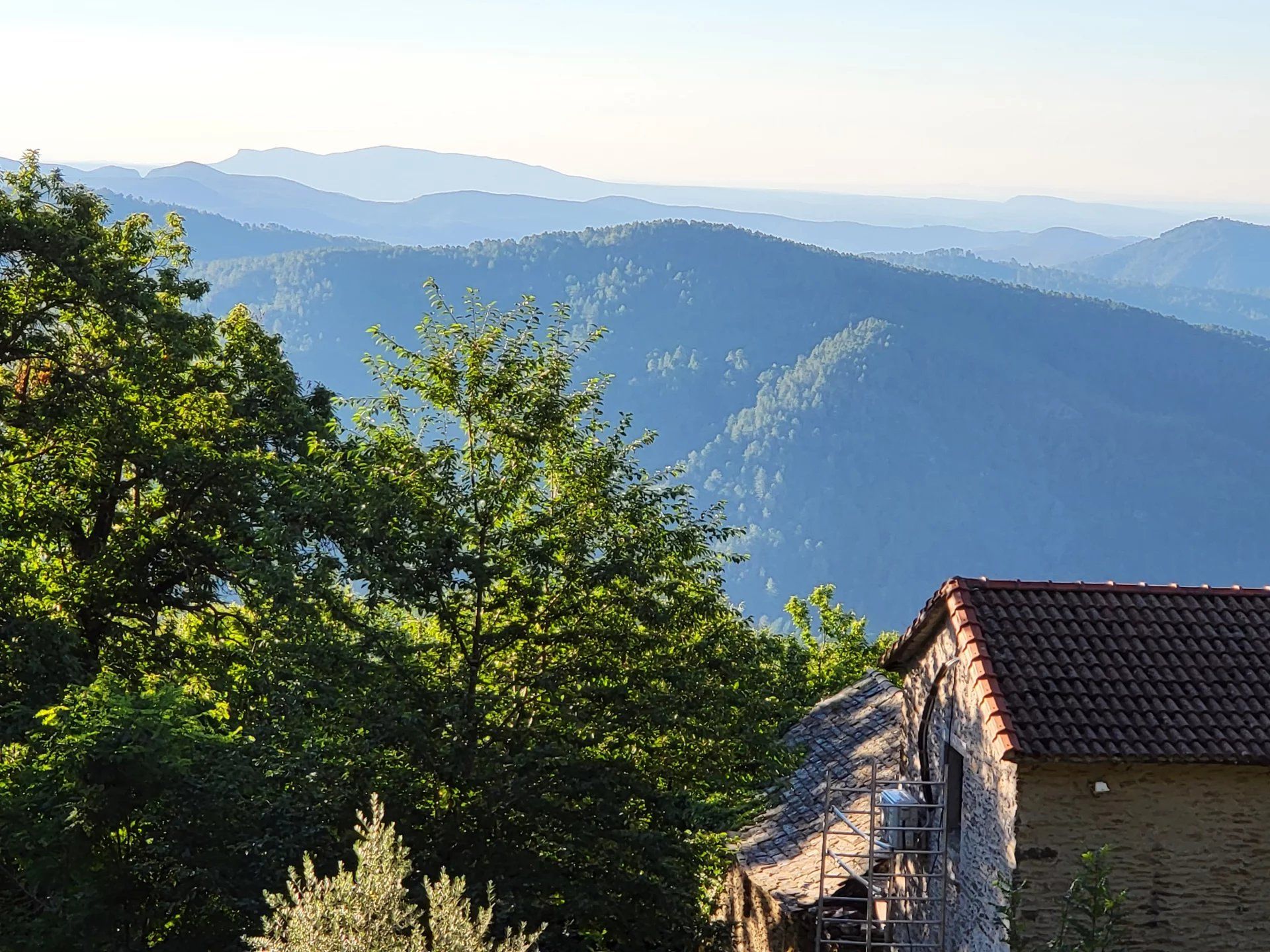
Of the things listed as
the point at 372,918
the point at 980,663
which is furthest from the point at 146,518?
the point at 372,918

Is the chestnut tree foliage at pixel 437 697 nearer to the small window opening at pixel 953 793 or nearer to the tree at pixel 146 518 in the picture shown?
the tree at pixel 146 518

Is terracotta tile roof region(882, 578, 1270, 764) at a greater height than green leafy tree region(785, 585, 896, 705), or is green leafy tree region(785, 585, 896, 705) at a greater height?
terracotta tile roof region(882, 578, 1270, 764)

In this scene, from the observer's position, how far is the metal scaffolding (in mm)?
17438

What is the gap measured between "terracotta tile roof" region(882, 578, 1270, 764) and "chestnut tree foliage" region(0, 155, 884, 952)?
3640 millimetres

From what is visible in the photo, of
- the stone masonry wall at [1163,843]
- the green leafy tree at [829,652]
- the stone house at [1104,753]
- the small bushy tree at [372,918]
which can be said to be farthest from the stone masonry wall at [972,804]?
the green leafy tree at [829,652]

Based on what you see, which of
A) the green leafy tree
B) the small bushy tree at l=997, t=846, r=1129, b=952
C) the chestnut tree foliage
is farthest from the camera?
the green leafy tree

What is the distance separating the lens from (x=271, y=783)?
1597 centimetres

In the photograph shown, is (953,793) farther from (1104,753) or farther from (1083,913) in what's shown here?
(1104,753)

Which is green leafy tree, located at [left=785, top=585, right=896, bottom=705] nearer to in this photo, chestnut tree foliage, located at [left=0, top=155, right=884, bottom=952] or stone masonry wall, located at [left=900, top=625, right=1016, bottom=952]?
stone masonry wall, located at [left=900, top=625, right=1016, bottom=952]

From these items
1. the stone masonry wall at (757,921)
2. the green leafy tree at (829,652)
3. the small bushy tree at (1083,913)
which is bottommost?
the stone masonry wall at (757,921)

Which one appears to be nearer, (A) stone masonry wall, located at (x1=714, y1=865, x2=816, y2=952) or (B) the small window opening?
(B) the small window opening

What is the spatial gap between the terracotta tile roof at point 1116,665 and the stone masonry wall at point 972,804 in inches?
17.6

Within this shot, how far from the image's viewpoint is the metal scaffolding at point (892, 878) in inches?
687

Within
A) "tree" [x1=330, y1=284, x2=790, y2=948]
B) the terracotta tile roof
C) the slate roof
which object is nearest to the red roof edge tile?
the terracotta tile roof
